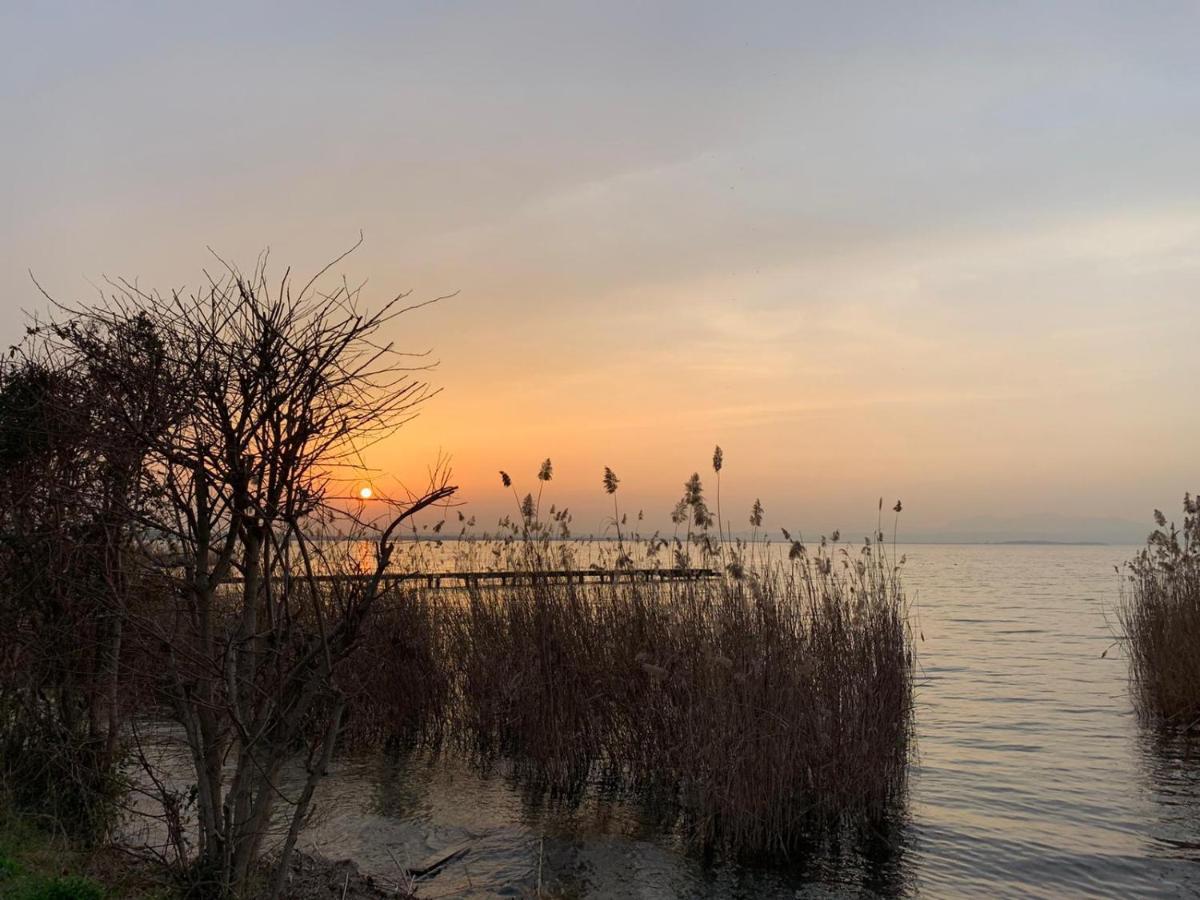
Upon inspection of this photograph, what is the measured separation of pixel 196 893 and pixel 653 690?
14.5 feet

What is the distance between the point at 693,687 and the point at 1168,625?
816 cm

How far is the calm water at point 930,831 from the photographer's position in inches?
265

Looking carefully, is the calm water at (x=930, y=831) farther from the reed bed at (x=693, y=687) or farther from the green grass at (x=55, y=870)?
the green grass at (x=55, y=870)

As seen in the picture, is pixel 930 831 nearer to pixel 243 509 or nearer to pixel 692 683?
pixel 692 683

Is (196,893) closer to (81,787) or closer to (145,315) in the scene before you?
(81,787)

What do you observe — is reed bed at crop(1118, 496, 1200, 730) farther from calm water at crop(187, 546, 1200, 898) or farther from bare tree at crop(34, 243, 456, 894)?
bare tree at crop(34, 243, 456, 894)

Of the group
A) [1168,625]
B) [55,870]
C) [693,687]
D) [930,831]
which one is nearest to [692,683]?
[693,687]

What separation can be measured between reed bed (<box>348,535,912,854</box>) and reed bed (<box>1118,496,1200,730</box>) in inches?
215

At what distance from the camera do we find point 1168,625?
1238 centimetres

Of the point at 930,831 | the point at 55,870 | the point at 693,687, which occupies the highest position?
the point at 693,687

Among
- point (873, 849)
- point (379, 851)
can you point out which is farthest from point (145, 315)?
point (873, 849)

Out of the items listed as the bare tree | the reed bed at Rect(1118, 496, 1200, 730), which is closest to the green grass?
the bare tree

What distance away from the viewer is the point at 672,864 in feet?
22.7

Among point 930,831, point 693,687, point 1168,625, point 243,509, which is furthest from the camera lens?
point 1168,625
